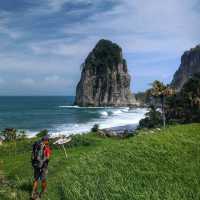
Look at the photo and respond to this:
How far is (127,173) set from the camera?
23672mm

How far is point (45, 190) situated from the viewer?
2128 centimetres

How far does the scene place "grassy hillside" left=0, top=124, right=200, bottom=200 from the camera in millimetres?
20672

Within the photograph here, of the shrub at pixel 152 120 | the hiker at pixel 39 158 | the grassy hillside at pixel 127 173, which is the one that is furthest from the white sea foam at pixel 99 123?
the hiker at pixel 39 158

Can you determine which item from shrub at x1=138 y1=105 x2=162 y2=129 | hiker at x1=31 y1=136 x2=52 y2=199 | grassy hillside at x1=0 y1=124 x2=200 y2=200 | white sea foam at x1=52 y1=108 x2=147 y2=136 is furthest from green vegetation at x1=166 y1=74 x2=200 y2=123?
hiker at x1=31 y1=136 x2=52 y2=199

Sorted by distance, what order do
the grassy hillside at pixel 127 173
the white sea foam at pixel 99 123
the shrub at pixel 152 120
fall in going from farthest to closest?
the white sea foam at pixel 99 123 < the shrub at pixel 152 120 < the grassy hillside at pixel 127 173

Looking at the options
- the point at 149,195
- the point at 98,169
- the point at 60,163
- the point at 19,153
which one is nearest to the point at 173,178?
the point at 149,195

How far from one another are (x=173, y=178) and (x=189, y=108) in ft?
165

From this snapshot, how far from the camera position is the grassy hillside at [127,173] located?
2067 cm

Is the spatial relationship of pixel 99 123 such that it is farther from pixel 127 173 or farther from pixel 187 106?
pixel 127 173

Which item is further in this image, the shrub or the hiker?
the shrub

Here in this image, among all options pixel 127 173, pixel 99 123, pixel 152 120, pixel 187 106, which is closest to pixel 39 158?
pixel 127 173

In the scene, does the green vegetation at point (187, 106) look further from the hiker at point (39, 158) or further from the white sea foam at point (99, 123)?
the hiker at point (39, 158)

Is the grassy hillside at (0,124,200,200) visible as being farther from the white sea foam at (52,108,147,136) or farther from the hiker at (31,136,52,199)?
the white sea foam at (52,108,147,136)

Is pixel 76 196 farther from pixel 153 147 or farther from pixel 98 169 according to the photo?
pixel 153 147
